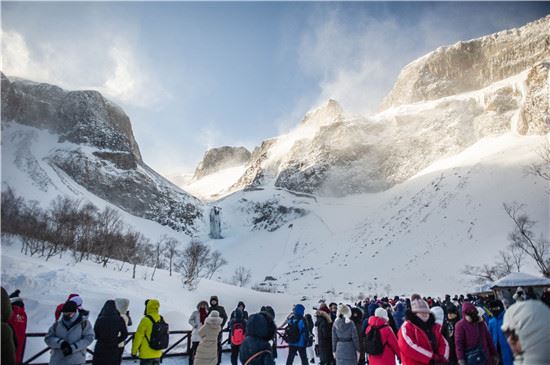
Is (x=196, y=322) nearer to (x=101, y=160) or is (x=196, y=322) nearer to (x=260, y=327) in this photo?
(x=260, y=327)

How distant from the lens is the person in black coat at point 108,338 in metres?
5.14

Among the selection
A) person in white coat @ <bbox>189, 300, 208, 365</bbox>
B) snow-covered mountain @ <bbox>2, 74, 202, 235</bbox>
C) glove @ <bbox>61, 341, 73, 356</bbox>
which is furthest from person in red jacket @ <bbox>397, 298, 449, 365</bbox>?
snow-covered mountain @ <bbox>2, 74, 202, 235</bbox>

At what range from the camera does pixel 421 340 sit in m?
4.10

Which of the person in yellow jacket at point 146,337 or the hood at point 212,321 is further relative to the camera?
the person in yellow jacket at point 146,337

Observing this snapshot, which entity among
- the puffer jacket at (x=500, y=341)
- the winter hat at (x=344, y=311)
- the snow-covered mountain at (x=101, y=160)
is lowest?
the puffer jacket at (x=500, y=341)

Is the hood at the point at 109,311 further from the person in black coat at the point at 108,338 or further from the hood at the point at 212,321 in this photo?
Result: the hood at the point at 212,321

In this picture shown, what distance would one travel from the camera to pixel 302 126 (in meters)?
126

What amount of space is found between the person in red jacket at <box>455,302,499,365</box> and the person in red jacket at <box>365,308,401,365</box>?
3.13 feet

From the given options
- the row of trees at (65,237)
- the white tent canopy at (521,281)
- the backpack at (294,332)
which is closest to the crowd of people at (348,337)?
the backpack at (294,332)

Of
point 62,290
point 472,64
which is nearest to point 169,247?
point 62,290

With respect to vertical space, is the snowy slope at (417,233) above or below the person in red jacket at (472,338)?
above

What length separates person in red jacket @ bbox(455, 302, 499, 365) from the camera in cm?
490

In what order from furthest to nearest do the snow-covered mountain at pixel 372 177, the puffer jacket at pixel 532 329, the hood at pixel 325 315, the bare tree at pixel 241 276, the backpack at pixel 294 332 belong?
the bare tree at pixel 241 276 < the snow-covered mountain at pixel 372 177 < the backpack at pixel 294 332 < the hood at pixel 325 315 < the puffer jacket at pixel 532 329

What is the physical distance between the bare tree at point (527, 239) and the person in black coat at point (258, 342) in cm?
3173
